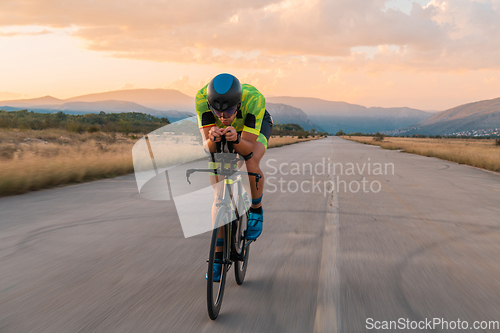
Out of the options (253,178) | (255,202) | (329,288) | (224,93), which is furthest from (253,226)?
(224,93)

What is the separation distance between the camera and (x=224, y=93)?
2.52 metres

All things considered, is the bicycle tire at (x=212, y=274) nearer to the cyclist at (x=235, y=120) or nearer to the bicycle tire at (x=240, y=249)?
the cyclist at (x=235, y=120)

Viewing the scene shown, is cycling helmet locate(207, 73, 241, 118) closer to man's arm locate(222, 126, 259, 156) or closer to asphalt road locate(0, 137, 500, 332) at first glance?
man's arm locate(222, 126, 259, 156)

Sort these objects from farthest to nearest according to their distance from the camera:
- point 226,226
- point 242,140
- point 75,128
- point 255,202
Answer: point 75,128, point 255,202, point 226,226, point 242,140

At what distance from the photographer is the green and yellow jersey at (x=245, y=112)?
10.1 ft

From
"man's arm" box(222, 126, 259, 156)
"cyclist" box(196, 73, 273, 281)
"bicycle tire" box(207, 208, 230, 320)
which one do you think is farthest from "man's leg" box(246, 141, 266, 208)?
"bicycle tire" box(207, 208, 230, 320)

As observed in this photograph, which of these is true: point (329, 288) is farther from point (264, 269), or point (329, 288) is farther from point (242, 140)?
point (242, 140)

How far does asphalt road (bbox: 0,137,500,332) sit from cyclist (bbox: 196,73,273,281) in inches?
23.6

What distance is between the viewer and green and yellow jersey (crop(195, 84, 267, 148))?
3076 millimetres

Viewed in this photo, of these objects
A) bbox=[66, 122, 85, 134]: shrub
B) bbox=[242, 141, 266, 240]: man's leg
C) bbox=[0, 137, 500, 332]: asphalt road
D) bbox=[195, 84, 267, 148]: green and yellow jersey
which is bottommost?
bbox=[66, 122, 85, 134]: shrub

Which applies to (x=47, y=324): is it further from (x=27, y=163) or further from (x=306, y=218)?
(x=27, y=163)

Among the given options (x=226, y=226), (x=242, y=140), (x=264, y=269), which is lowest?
(x=264, y=269)

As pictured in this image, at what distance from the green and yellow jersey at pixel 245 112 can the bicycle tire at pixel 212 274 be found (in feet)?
2.61

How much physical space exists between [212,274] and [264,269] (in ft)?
4.26
